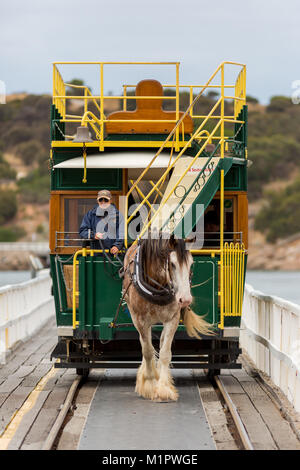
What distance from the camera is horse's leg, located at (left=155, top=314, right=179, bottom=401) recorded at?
11.8 meters

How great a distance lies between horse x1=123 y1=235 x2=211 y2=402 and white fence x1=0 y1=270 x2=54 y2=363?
4502 mm

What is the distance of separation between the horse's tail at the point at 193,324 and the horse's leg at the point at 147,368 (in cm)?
62

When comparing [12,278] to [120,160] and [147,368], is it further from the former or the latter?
[147,368]

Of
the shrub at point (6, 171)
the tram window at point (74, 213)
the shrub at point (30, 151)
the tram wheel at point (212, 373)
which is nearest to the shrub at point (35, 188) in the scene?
the shrub at point (6, 171)

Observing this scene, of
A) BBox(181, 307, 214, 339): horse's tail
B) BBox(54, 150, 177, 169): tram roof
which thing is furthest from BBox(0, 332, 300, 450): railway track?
BBox(54, 150, 177, 169): tram roof

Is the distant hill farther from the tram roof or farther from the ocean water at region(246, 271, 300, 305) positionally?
the tram roof

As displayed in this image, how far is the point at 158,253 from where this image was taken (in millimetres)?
11477

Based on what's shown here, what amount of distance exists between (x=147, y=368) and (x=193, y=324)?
0.88m

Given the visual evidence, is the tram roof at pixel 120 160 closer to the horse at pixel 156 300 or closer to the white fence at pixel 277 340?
the horse at pixel 156 300

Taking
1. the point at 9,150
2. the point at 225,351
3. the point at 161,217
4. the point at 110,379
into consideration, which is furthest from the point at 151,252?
the point at 9,150

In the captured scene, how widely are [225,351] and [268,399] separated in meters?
1.24

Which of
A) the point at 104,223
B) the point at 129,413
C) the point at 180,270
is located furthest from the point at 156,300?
the point at 104,223

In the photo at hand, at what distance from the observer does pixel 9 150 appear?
12625cm
